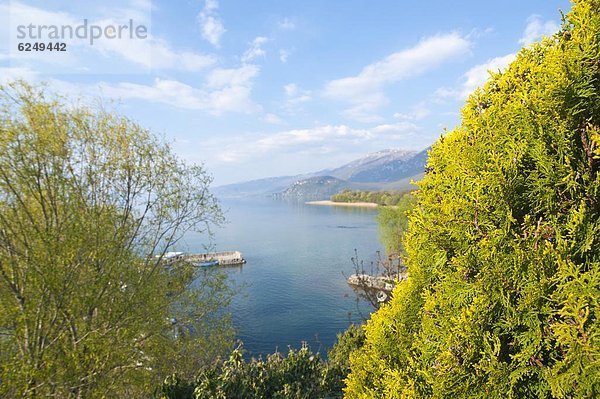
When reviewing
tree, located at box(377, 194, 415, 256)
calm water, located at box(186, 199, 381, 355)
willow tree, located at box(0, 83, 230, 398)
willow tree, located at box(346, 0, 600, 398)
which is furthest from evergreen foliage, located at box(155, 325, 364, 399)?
tree, located at box(377, 194, 415, 256)

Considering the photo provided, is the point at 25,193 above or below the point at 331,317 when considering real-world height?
above

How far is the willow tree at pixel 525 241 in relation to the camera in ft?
10.2

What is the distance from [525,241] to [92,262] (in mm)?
11248

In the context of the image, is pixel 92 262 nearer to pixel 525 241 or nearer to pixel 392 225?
pixel 525 241

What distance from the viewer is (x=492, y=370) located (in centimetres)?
338

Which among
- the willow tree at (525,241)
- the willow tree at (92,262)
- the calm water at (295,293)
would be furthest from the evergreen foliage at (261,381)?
the calm water at (295,293)

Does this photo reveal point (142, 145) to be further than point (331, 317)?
No

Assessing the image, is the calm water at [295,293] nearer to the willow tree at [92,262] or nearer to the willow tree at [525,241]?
the willow tree at [92,262]

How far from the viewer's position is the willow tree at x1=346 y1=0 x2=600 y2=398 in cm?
311

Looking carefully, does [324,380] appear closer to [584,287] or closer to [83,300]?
[83,300]

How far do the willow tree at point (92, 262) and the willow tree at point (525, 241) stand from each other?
7920mm

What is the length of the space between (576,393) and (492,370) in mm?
665

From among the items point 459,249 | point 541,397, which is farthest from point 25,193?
point 541,397

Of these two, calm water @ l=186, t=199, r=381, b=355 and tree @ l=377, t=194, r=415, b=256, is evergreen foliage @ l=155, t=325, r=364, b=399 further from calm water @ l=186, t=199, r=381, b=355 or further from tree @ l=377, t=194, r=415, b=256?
tree @ l=377, t=194, r=415, b=256
